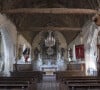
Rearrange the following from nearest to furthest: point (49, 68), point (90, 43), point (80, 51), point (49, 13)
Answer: point (49, 13) → point (90, 43) → point (80, 51) → point (49, 68)

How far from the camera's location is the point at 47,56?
130 ft

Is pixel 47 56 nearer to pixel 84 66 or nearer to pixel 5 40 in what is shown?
pixel 84 66

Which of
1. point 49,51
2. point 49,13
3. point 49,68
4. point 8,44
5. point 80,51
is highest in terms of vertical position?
point 49,13

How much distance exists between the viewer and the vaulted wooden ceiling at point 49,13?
19016mm

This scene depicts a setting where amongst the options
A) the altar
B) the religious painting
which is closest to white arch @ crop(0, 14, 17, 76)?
the religious painting

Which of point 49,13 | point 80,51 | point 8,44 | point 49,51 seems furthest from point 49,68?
point 49,13

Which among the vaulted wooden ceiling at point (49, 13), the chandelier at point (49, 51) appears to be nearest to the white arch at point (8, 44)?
the vaulted wooden ceiling at point (49, 13)

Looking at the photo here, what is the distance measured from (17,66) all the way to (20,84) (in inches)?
634

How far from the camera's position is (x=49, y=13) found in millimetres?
19500

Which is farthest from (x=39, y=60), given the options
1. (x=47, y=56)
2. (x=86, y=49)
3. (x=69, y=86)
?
(x=69, y=86)

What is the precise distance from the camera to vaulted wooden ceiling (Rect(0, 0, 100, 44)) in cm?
1902

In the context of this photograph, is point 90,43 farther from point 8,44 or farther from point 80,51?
point 8,44

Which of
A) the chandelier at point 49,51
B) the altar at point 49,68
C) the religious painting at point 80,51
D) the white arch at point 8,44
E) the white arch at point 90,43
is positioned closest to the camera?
the white arch at point 8,44

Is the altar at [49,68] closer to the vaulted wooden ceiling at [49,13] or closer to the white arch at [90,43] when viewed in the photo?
the vaulted wooden ceiling at [49,13]
